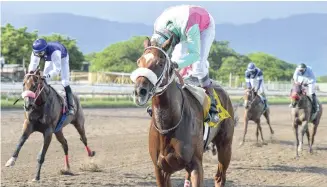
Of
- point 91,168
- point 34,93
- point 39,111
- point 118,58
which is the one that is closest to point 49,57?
point 39,111

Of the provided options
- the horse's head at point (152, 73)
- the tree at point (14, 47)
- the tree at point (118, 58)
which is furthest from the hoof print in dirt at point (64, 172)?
the tree at point (118, 58)

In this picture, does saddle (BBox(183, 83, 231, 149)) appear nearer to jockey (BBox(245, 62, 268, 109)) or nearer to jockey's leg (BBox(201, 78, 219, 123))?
jockey's leg (BBox(201, 78, 219, 123))

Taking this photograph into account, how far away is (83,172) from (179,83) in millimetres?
4899

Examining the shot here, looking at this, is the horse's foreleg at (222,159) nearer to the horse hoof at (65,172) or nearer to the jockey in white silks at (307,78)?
the horse hoof at (65,172)

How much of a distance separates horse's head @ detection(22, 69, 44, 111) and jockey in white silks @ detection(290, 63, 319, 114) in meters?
6.96

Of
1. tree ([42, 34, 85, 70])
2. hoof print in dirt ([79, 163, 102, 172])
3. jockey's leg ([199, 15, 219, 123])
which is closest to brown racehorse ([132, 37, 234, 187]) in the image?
jockey's leg ([199, 15, 219, 123])

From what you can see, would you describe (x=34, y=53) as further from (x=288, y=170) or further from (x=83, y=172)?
(x=288, y=170)

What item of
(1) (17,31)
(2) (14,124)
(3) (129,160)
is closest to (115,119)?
(2) (14,124)

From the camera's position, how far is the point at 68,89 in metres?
9.77

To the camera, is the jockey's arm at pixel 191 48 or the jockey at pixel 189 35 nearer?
the jockey's arm at pixel 191 48

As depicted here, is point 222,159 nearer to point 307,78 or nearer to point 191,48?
point 191,48

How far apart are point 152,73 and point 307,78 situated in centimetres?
963

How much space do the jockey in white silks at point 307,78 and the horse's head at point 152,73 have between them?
8.86 m

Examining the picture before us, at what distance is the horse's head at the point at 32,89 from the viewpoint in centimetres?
798
